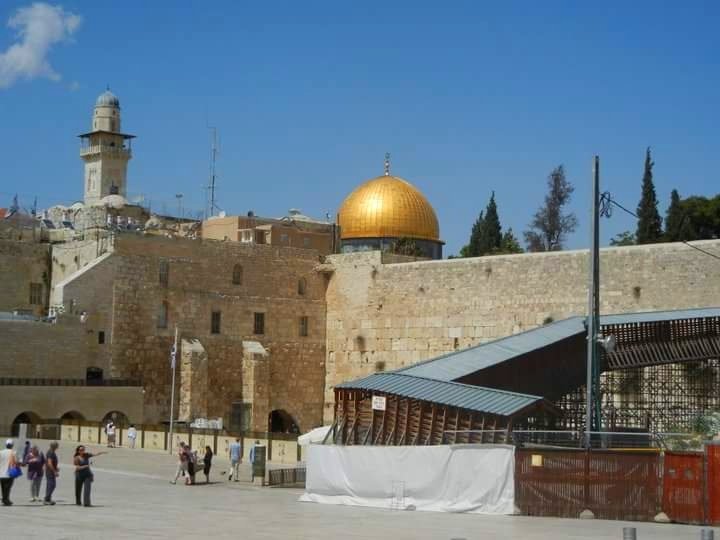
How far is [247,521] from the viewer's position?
15016mm

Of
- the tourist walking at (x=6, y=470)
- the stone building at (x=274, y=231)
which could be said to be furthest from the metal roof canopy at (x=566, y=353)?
the stone building at (x=274, y=231)

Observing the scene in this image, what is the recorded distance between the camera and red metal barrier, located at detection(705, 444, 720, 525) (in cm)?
1501

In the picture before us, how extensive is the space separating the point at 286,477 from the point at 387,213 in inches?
1079

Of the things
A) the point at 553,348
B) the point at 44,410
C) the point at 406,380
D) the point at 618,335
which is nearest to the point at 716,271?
the point at 618,335

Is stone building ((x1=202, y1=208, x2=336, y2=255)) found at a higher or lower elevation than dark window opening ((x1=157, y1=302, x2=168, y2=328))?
higher

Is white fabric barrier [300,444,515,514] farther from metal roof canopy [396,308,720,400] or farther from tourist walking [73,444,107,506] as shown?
metal roof canopy [396,308,720,400]

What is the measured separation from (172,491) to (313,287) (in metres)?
21.9

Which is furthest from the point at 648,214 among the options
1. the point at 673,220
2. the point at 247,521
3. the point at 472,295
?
the point at 247,521

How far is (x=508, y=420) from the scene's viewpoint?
60.0ft

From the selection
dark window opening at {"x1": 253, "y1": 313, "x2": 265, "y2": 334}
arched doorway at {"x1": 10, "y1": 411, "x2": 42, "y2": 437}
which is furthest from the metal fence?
dark window opening at {"x1": 253, "y1": 313, "x2": 265, "y2": 334}

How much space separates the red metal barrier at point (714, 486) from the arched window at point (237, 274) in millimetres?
26737

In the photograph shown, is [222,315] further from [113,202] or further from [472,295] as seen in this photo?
[472,295]

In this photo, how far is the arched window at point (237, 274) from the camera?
40375 millimetres

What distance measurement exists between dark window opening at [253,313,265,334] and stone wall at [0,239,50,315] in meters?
6.87
